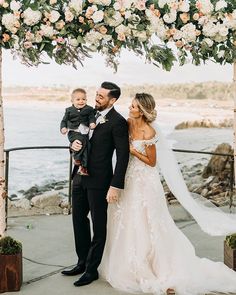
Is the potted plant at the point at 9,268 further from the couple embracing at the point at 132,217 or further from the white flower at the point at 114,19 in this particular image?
the white flower at the point at 114,19

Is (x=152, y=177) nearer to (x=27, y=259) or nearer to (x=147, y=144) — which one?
(x=147, y=144)

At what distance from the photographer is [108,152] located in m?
4.51

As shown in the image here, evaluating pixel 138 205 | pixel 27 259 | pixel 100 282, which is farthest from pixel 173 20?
pixel 27 259

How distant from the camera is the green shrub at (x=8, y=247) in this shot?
14.6 ft

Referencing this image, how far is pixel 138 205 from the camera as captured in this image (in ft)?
15.2

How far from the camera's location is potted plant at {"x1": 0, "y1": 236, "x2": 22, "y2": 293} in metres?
4.40

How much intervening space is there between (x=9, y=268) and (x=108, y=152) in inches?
46.3

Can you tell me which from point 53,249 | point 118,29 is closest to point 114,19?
point 118,29

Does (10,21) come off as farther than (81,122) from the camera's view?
No

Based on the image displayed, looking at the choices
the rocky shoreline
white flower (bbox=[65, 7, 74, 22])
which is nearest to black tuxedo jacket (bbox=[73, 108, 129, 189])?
white flower (bbox=[65, 7, 74, 22])

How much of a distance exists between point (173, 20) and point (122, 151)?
1.10 metres

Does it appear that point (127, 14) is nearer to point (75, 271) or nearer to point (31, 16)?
point (31, 16)

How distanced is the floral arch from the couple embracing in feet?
1.16

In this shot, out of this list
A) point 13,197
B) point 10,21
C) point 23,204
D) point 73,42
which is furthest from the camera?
point 13,197
